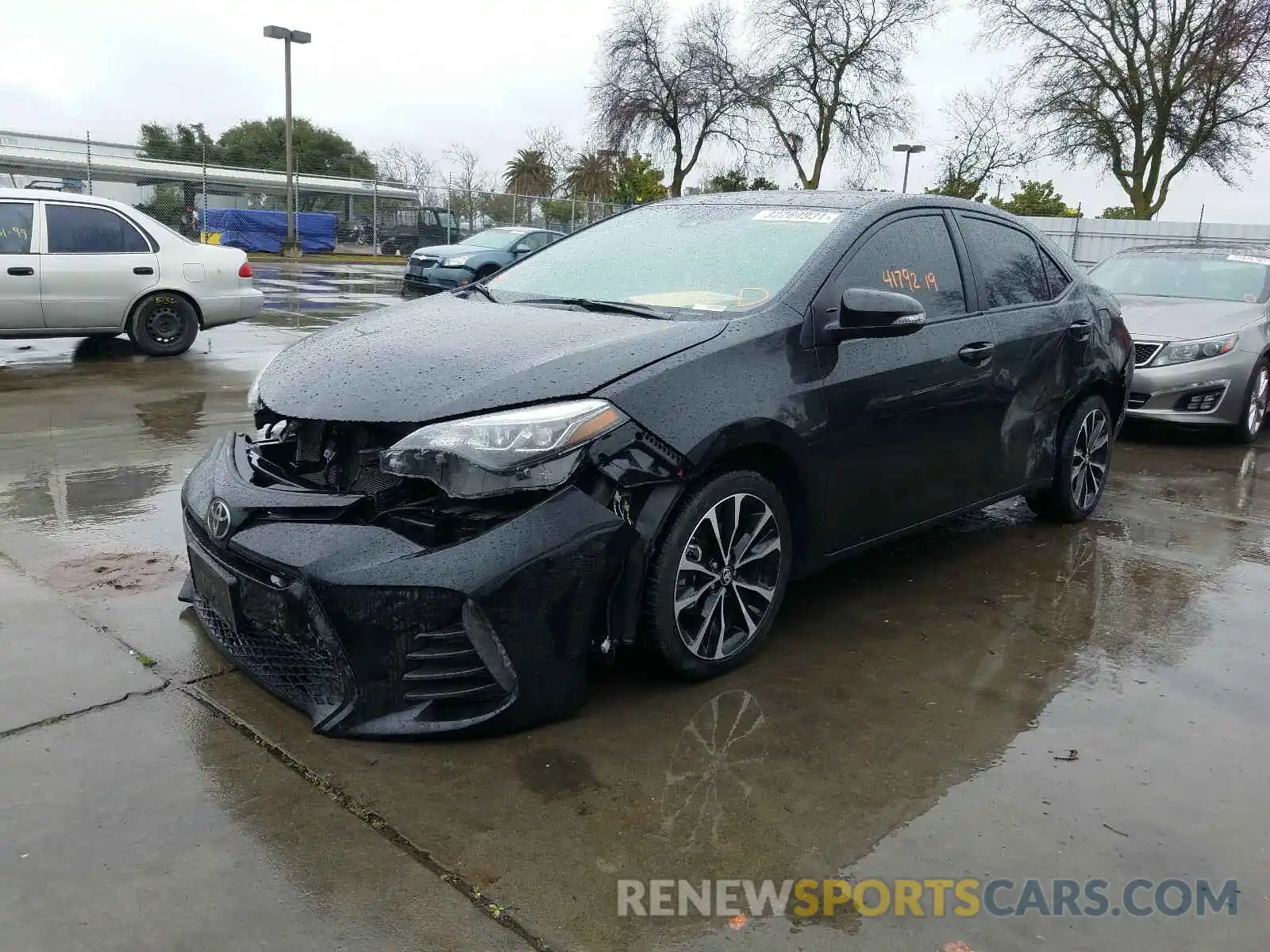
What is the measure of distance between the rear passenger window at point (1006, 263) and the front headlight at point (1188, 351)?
3549 millimetres

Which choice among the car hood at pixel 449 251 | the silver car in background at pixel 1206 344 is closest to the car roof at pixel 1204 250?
the silver car in background at pixel 1206 344

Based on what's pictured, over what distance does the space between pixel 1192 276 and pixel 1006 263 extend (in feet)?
18.1

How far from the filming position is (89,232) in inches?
370

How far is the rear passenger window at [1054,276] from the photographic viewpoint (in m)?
5.11

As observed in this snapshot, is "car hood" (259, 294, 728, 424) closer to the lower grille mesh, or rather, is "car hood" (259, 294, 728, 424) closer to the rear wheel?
the lower grille mesh

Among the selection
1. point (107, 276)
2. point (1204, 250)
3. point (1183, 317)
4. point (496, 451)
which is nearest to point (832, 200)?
point (496, 451)

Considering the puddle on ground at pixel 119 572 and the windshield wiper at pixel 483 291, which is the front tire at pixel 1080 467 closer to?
the windshield wiper at pixel 483 291

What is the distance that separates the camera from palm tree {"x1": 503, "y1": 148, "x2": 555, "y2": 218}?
55.3 m

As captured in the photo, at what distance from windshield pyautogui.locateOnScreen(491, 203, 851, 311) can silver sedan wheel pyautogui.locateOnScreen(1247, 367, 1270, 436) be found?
592 centimetres

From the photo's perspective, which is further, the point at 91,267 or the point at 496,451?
the point at 91,267

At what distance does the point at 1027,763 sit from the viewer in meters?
3.10

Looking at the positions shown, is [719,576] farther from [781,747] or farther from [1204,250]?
[1204,250]

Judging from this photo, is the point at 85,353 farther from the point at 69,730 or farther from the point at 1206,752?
the point at 1206,752

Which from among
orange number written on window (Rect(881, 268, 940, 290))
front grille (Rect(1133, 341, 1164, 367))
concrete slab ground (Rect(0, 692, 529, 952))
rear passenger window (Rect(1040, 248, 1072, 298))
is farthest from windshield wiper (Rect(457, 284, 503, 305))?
front grille (Rect(1133, 341, 1164, 367))
